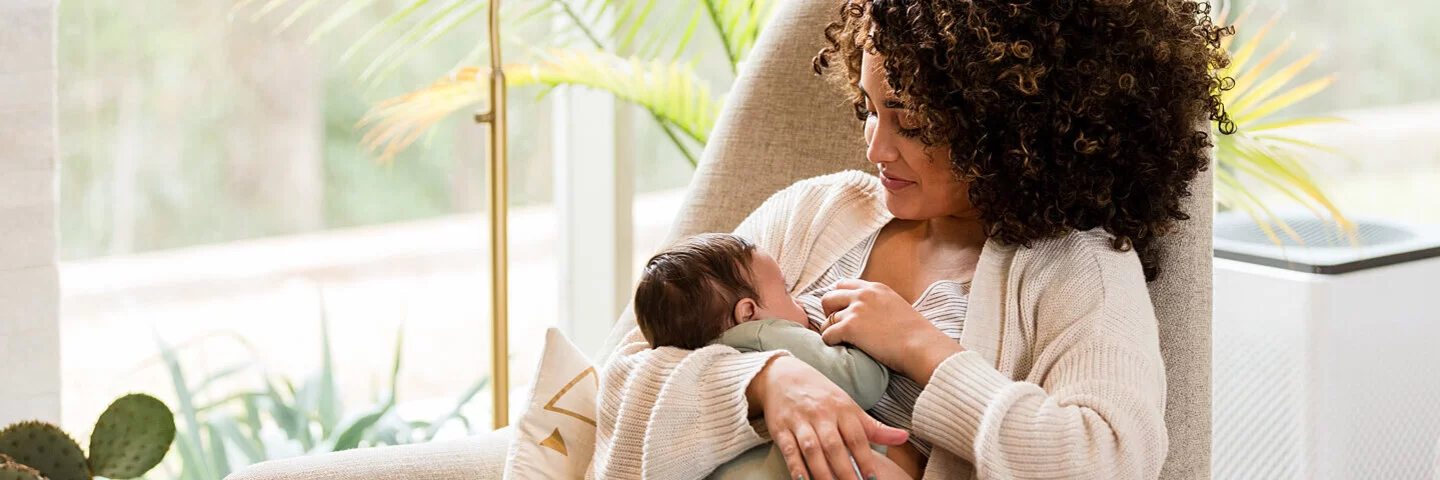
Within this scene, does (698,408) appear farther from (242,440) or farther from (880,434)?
(242,440)

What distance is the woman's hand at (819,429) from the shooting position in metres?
1.14

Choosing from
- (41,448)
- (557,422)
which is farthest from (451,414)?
(41,448)

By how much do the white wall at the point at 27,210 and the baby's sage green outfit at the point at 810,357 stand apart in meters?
1.26

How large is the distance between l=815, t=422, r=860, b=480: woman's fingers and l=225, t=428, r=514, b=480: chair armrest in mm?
414

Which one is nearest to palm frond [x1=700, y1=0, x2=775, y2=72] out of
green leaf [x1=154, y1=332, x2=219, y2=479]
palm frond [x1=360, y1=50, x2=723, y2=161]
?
palm frond [x1=360, y1=50, x2=723, y2=161]

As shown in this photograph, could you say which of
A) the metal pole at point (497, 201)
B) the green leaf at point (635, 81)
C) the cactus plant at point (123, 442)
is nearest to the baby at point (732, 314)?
the cactus plant at point (123, 442)

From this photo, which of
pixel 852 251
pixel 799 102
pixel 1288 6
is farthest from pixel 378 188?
pixel 1288 6

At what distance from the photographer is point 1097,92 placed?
3.97 ft

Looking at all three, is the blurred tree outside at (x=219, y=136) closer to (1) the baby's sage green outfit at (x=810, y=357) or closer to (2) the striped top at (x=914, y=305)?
(2) the striped top at (x=914, y=305)

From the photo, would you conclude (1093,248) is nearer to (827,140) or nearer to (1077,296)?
(1077,296)

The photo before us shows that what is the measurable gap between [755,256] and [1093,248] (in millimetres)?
337

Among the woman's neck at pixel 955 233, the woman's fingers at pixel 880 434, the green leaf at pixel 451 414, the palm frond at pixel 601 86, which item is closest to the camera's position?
the woman's fingers at pixel 880 434

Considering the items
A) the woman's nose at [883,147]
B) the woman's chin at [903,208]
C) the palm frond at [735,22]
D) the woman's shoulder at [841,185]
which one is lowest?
the woman's chin at [903,208]

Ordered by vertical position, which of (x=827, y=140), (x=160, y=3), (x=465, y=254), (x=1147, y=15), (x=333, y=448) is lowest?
(x=333, y=448)
